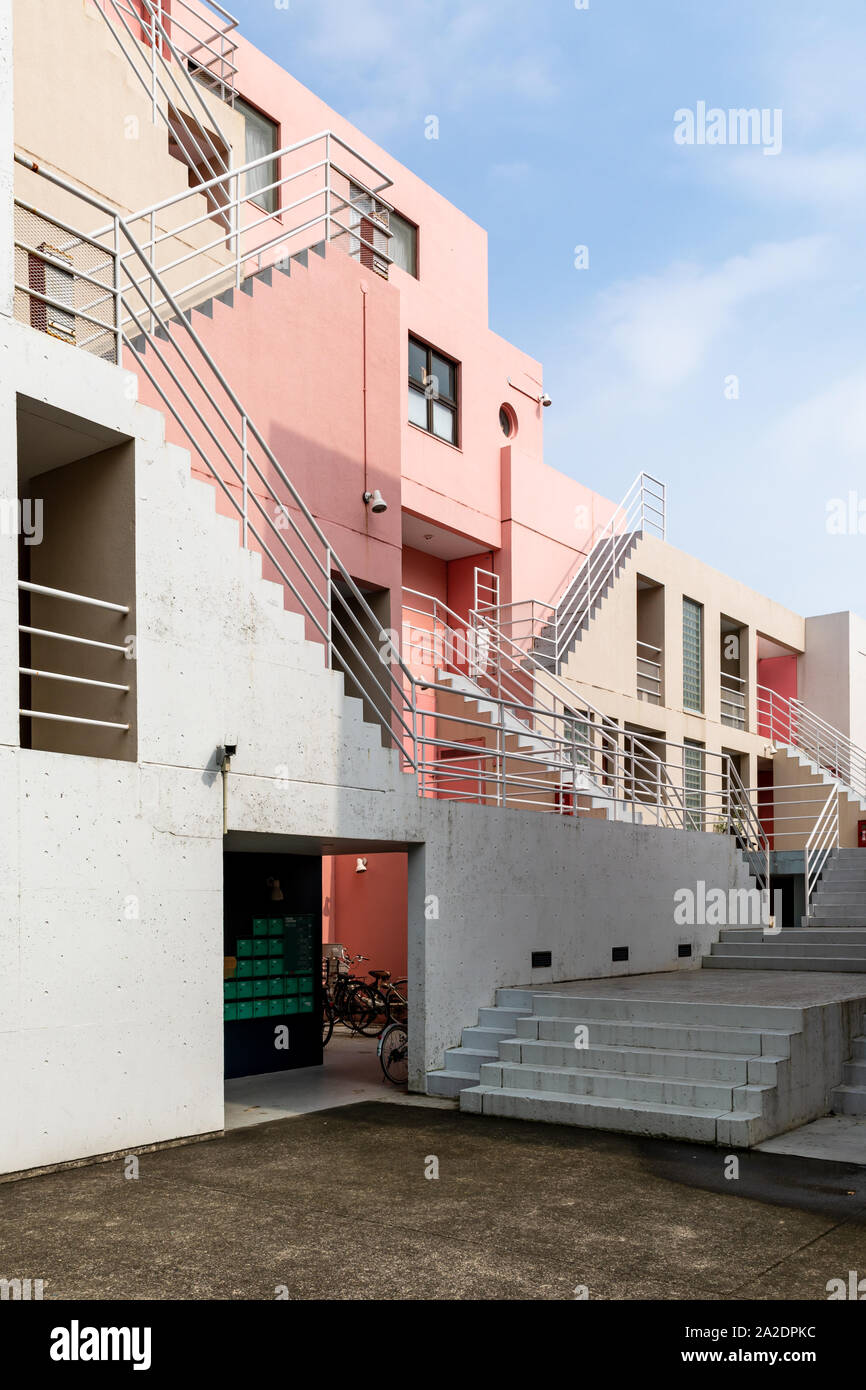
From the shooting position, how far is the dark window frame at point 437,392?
1823cm

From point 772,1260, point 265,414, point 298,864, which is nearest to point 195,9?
point 265,414

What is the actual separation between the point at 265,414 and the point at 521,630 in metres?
8.22

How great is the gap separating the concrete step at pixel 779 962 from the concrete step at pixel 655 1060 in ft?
17.0

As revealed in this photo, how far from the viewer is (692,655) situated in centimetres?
2417

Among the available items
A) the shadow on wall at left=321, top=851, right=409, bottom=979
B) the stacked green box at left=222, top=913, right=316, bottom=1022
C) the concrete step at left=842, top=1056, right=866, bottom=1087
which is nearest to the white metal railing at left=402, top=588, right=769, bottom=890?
the shadow on wall at left=321, top=851, right=409, bottom=979

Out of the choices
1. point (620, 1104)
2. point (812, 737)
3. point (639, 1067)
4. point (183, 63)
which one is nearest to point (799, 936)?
point (639, 1067)

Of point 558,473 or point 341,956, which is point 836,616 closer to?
point 558,473

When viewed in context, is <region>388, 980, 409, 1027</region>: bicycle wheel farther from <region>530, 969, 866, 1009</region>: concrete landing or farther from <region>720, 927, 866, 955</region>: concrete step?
<region>720, 927, 866, 955</region>: concrete step

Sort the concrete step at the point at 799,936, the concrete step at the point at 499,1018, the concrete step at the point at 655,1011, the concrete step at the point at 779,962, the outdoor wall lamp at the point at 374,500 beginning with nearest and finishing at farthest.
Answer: the concrete step at the point at 655,1011
the concrete step at the point at 499,1018
the concrete step at the point at 779,962
the outdoor wall lamp at the point at 374,500
the concrete step at the point at 799,936

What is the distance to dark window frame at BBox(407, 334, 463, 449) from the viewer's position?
18.2 metres

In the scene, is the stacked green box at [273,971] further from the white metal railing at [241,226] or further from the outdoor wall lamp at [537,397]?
the outdoor wall lamp at [537,397]

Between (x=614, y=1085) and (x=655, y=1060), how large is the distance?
0.38 m

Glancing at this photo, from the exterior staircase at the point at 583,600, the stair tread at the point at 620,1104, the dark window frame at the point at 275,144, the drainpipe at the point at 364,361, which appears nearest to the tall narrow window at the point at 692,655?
the exterior staircase at the point at 583,600
